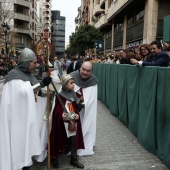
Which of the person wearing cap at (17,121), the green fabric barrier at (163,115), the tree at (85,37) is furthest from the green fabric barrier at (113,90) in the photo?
the tree at (85,37)

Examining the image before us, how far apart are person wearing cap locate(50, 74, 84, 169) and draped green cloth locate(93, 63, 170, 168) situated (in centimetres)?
153

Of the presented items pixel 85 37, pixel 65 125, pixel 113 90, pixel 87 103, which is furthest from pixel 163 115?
pixel 85 37

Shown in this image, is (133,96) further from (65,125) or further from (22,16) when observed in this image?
(22,16)

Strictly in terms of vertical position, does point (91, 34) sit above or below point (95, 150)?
above

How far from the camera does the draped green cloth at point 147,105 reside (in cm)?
460

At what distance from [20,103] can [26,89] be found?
0.23m

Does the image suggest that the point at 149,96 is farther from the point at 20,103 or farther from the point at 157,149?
the point at 20,103

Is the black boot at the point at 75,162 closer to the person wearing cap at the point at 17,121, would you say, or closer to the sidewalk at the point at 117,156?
the sidewalk at the point at 117,156

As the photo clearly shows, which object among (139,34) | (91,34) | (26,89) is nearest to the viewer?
(26,89)

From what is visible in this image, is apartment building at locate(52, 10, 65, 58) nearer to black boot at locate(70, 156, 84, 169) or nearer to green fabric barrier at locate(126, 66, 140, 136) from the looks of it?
green fabric barrier at locate(126, 66, 140, 136)

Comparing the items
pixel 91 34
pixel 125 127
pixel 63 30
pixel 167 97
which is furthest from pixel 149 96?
pixel 63 30

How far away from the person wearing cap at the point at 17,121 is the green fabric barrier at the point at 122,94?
3851 mm

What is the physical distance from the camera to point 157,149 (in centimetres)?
496

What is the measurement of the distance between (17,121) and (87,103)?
1584mm
